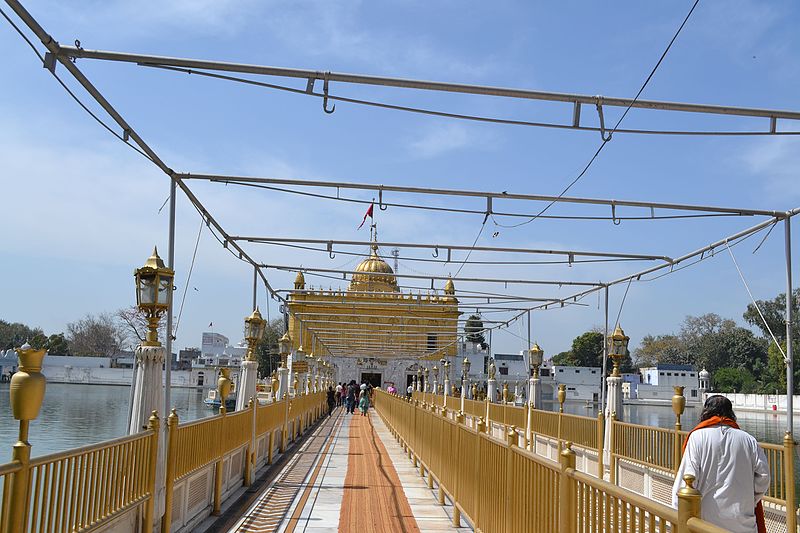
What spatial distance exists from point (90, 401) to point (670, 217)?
5265 centimetres

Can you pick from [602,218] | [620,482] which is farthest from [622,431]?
[602,218]

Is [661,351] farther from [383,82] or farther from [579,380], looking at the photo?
[383,82]

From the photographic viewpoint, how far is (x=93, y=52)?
679 cm

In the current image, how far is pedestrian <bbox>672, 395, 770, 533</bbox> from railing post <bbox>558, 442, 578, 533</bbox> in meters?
0.79

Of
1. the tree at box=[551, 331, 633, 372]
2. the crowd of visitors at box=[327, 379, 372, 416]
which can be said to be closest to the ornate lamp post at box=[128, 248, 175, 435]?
the crowd of visitors at box=[327, 379, 372, 416]

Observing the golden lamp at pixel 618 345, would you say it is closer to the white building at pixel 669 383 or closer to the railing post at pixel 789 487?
the railing post at pixel 789 487

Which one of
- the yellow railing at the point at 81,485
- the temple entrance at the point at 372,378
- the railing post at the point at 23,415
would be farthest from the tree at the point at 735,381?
the railing post at the point at 23,415

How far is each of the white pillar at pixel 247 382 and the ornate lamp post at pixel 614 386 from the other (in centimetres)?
658

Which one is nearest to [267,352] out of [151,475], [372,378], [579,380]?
[372,378]

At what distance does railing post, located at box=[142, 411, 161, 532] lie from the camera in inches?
260

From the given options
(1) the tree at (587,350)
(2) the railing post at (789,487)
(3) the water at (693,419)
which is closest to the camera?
(2) the railing post at (789,487)

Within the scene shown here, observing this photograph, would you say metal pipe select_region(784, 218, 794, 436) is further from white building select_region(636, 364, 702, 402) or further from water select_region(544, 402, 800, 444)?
white building select_region(636, 364, 702, 402)

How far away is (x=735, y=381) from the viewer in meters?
79.1

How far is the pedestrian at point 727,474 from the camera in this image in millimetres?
4695
